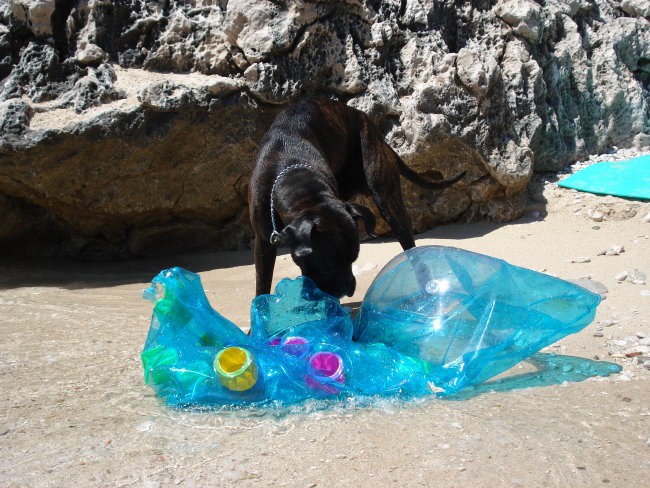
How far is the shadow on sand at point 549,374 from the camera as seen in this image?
2453mm

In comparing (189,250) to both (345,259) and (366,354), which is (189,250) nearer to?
(345,259)

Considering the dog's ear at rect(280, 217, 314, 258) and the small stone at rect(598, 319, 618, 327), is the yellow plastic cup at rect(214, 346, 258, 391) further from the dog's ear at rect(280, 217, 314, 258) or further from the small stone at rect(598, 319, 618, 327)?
the small stone at rect(598, 319, 618, 327)

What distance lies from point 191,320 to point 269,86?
3389 millimetres

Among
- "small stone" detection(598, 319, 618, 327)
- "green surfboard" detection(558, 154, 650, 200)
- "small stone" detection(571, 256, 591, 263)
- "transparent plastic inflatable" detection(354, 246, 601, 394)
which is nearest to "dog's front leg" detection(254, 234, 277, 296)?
"transparent plastic inflatable" detection(354, 246, 601, 394)

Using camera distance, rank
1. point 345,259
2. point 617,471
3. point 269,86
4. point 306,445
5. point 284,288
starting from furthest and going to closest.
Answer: point 269,86, point 345,259, point 284,288, point 306,445, point 617,471

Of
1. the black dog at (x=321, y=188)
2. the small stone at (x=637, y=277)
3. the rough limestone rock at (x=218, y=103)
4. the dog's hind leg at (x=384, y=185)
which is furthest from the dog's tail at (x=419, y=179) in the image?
the small stone at (x=637, y=277)

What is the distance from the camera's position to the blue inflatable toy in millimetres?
2367

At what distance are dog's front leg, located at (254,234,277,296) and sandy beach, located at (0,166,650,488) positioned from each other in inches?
28.8

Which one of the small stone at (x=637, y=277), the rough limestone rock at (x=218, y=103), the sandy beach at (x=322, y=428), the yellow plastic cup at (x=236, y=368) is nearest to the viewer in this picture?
the sandy beach at (x=322, y=428)

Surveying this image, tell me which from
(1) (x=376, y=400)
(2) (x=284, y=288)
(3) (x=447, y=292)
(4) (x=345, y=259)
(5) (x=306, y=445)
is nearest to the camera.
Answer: (5) (x=306, y=445)

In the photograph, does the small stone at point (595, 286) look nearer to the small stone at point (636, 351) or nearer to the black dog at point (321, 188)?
the small stone at point (636, 351)

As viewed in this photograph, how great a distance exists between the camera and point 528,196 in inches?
242

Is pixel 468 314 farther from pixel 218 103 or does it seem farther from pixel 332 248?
pixel 218 103

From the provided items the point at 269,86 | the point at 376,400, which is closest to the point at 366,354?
the point at 376,400
